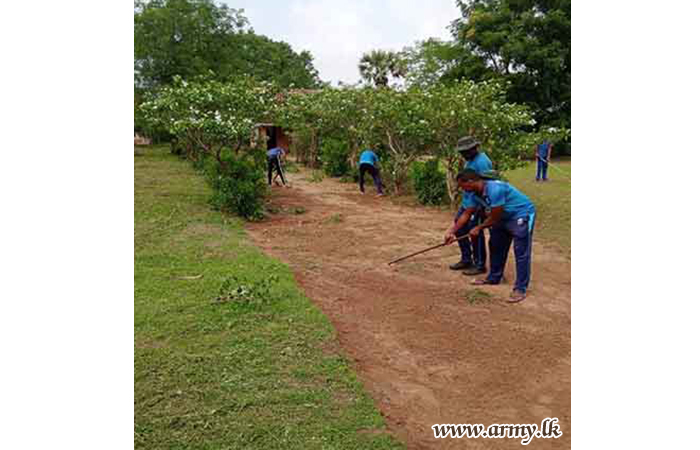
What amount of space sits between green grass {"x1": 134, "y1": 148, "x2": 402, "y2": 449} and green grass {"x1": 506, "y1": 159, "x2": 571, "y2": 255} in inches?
180

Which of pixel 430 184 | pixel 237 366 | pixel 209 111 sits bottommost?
pixel 237 366

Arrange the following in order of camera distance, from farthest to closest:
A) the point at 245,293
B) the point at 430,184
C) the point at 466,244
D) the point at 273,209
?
the point at 430,184 → the point at 273,209 → the point at 466,244 → the point at 245,293

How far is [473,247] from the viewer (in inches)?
276

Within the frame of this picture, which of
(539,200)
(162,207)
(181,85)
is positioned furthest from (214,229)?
(539,200)

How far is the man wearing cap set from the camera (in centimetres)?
643

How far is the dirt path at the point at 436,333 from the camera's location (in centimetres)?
362

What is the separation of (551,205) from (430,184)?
2606 millimetres

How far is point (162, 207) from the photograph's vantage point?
1079 cm

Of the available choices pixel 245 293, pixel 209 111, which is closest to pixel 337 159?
pixel 209 111

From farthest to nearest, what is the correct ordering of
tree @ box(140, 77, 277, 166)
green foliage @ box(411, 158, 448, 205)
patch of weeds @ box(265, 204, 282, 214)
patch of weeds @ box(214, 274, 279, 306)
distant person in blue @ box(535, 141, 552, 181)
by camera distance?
distant person in blue @ box(535, 141, 552, 181) → green foliage @ box(411, 158, 448, 205) → patch of weeds @ box(265, 204, 282, 214) → tree @ box(140, 77, 277, 166) → patch of weeds @ box(214, 274, 279, 306)

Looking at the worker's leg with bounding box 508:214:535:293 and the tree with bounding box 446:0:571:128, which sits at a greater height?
the tree with bounding box 446:0:571:128

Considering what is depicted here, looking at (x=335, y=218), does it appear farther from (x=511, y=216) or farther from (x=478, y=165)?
(x=511, y=216)

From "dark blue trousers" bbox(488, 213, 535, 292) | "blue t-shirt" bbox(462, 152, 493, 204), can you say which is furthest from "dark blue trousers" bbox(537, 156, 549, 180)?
"dark blue trousers" bbox(488, 213, 535, 292)

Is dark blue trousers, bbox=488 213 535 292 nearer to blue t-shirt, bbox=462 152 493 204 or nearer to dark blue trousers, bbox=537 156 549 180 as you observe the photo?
blue t-shirt, bbox=462 152 493 204
